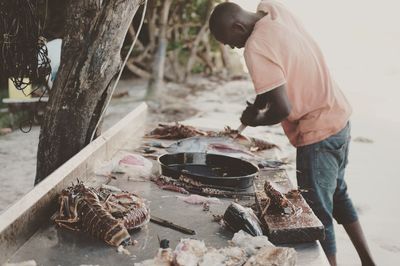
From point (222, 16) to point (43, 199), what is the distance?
1719 millimetres

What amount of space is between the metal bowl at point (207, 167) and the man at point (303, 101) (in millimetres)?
359

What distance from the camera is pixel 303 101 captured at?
371 cm

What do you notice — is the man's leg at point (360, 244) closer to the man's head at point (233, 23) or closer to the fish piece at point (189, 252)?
the man's head at point (233, 23)

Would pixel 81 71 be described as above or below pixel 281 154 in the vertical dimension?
above


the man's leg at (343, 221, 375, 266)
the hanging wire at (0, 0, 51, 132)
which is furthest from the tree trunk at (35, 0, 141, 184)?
the man's leg at (343, 221, 375, 266)

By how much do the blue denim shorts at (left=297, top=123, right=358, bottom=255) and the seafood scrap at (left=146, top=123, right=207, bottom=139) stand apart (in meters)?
1.19

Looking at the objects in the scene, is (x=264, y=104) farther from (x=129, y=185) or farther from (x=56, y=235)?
(x=56, y=235)

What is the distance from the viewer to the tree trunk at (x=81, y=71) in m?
3.65

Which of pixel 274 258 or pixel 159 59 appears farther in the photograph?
pixel 159 59

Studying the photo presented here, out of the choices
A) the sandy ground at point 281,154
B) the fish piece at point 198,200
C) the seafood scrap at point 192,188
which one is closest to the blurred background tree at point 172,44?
the sandy ground at point 281,154

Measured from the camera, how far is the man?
138 inches

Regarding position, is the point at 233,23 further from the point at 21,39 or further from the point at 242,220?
the point at 21,39

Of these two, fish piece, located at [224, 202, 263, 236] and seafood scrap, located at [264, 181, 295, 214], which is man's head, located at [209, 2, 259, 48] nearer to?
seafood scrap, located at [264, 181, 295, 214]

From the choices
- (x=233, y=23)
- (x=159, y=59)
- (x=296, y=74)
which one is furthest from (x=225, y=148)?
(x=159, y=59)
